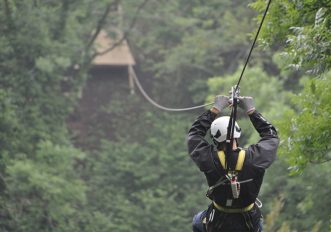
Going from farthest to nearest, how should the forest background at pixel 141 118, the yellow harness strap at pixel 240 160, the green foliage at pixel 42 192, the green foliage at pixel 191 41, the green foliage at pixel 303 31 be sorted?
the green foliage at pixel 191 41 → the green foliage at pixel 42 192 → the forest background at pixel 141 118 → the green foliage at pixel 303 31 → the yellow harness strap at pixel 240 160

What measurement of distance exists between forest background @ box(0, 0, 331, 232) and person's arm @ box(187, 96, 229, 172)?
82.5 inches

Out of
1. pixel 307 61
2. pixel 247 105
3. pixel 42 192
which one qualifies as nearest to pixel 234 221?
pixel 247 105

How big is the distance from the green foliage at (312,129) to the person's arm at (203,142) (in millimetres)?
2271

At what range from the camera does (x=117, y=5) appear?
84.6 ft

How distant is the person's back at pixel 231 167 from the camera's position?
548 centimetres

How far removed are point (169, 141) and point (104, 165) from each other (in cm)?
231

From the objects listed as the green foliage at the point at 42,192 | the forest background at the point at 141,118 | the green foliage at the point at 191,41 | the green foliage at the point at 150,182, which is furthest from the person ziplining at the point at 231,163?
the green foliage at the point at 191,41

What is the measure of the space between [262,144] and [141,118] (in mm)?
23249

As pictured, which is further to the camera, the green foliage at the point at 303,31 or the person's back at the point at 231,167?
the green foliage at the point at 303,31

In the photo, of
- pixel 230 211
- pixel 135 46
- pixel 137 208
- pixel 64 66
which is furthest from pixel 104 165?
pixel 230 211

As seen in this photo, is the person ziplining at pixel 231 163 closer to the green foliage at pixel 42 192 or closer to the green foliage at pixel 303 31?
the green foliage at pixel 303 31

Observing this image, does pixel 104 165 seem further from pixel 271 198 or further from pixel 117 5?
pixel 271 198

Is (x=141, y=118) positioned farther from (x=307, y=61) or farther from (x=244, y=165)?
(x=244, y=165)

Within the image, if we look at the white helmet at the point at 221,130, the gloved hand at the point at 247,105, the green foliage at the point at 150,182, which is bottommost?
the green foliage at the point at 150,182
